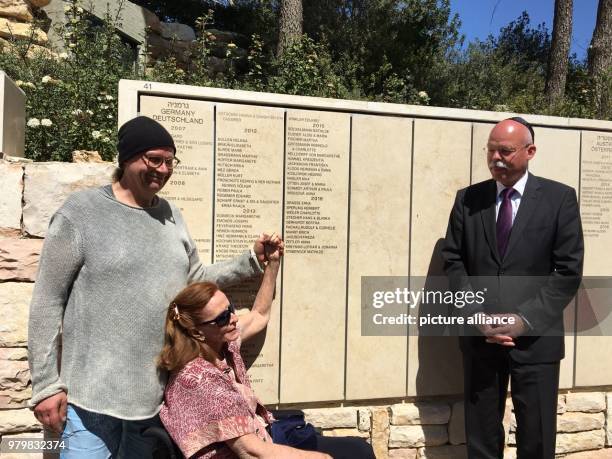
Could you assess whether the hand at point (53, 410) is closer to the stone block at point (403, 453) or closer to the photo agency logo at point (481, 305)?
the photo agency logo at point (481, 305)

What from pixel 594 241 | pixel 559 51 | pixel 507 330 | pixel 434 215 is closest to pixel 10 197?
pixel 434 215

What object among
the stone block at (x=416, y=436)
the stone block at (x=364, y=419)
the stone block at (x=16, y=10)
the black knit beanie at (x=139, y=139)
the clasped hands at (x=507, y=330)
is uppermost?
the stone block at (x=16, y=10)

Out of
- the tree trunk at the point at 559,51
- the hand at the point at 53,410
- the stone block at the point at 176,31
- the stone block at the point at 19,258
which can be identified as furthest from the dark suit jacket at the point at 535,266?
the stone block at the point at 176,31

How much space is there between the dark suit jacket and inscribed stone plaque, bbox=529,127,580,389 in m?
0.69

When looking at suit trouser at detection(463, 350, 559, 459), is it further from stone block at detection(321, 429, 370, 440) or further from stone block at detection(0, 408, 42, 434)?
stone block at detection(0, 408, 42, 434)

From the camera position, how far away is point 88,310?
7.40ft

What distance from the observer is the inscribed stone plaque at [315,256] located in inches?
136

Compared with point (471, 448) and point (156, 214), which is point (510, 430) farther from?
point (156, 214)

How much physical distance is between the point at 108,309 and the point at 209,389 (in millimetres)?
510

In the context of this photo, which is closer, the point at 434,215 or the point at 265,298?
the point at 265,298

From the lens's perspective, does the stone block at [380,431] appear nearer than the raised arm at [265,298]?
No

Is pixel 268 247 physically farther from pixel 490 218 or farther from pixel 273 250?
pixel 490 218

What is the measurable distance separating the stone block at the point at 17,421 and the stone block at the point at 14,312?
1.20 ft

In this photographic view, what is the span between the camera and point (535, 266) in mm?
3139
